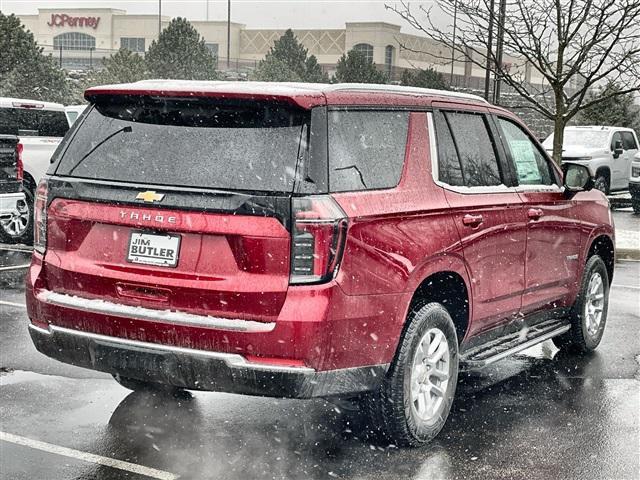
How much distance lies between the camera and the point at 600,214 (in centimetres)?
766

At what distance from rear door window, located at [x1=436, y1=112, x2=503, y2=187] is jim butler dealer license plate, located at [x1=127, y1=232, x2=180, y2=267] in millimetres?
1653

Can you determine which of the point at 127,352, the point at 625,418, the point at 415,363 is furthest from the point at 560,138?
the point at 127,352

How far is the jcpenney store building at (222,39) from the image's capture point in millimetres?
95062

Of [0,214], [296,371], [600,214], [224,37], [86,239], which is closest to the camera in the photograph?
[296,371]

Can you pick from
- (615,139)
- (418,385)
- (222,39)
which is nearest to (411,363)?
(418,385)

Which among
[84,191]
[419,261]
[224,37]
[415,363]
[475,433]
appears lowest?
[475,433]

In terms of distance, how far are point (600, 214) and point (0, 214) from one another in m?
7.25

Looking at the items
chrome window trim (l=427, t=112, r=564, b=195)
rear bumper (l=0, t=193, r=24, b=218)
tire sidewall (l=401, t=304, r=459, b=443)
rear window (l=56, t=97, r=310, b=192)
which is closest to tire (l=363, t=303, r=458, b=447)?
tire sidewall (l=401, t=304, r=459, b=443)

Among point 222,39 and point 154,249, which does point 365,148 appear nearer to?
point 154,249

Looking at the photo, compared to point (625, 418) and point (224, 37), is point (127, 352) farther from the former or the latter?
point (224, 37)

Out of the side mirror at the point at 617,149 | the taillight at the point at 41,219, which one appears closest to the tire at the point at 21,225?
the taillight at the point at 41,219

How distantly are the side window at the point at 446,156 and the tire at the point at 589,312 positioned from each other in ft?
7.14

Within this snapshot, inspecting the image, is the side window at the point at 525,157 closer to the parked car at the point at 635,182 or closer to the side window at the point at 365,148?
the side window at the point at 365,148

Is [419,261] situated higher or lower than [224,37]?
lower
